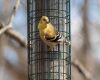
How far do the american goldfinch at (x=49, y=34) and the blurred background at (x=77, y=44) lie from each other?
3.68 m

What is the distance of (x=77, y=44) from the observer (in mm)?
12250

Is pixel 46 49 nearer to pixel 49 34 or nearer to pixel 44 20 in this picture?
pixel 49 34

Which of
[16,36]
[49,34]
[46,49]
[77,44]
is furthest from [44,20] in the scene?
[77,44]

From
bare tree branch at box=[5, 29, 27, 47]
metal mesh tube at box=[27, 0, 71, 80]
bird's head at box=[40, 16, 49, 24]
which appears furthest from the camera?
bare tree branch at box=[5, 29, 27, 47]

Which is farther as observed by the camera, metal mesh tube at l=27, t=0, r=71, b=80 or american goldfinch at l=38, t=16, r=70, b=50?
metal mesh tube at l=27, t=0, r=71, b=80

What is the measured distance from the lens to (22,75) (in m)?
11.9

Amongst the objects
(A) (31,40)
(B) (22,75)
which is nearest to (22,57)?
(B) (22,75)

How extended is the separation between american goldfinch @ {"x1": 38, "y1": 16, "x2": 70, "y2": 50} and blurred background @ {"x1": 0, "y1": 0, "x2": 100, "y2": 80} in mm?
3677

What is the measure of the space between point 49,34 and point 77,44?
553 cm

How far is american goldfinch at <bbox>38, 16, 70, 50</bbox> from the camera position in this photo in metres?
6.71

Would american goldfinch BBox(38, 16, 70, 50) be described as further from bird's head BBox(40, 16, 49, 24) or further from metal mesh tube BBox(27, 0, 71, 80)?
metal mesh tube BBox(27, 0, 71, 80)

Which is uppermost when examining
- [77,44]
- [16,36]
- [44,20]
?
[44,20]

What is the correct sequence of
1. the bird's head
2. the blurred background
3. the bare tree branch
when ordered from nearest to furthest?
the bird's head → the bare tree branch → the blurred background

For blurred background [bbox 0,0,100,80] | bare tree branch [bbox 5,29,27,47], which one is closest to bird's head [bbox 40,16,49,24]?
bare tree branch [bbox 5,29,27,47]
